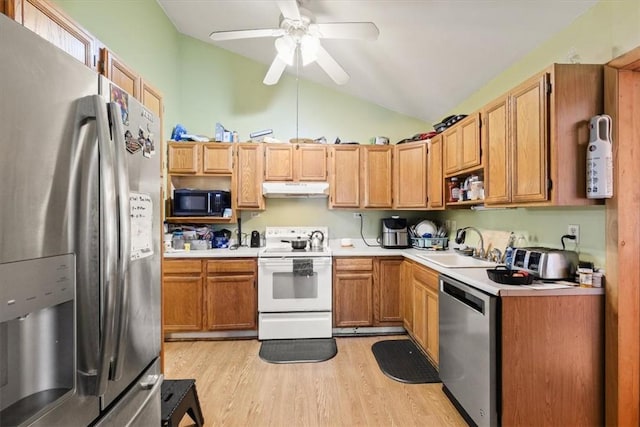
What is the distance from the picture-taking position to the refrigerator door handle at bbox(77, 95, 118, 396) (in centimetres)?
80

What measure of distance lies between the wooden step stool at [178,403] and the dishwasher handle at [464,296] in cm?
176

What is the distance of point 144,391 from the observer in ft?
3.65

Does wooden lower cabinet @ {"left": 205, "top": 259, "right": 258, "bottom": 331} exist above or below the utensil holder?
below

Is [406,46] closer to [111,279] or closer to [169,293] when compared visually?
[111,279]

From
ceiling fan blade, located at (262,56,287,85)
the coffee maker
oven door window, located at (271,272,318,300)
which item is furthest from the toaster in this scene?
ceiling fan blade, located at (262,56,287,85)

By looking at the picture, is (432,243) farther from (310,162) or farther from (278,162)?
(278,162)

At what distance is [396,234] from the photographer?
3.45 m

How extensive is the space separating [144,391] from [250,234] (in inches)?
103

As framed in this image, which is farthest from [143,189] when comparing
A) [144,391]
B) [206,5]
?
[206,5]

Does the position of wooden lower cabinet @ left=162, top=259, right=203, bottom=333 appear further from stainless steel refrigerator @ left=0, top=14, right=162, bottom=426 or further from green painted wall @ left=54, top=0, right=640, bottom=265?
stainless steel refrigerator @ left=0, top=14, right=162, bottom=426

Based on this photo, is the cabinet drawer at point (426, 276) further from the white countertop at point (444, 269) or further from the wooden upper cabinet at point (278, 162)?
the wooden upper cabinet at point (278, 162)

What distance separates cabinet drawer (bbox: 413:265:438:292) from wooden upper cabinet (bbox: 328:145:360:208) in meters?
1.08

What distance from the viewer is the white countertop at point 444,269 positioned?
1591mm

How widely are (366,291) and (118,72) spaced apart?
2.80 meters
